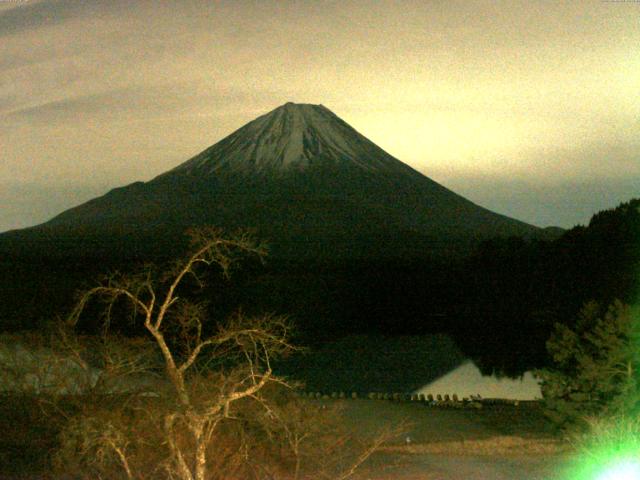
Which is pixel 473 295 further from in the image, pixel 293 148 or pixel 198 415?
pixel 293 148

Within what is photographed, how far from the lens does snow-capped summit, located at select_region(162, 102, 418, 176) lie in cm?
9981

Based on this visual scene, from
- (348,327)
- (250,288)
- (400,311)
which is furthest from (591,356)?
(250,288)

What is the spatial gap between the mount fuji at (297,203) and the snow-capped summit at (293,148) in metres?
0.11

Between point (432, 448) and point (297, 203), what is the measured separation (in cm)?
8632

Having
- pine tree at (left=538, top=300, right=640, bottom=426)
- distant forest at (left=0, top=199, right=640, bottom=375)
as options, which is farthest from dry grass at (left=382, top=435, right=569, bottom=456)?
distant forest at (left=0, top=199, right=640, bottom=375)

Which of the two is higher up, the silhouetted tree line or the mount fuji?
the mount fuji

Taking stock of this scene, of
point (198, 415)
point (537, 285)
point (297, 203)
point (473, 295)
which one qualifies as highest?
point (297, 203)

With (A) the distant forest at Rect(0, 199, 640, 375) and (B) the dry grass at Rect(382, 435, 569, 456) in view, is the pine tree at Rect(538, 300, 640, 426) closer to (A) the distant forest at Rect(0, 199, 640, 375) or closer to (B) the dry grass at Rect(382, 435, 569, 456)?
(B) the dry grass at Rect(382, 435, 569, 456)

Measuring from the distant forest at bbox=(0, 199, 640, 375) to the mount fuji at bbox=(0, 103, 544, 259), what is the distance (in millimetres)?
29251

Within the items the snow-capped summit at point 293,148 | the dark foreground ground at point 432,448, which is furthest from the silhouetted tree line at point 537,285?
the snow-capped summit at point 293,148

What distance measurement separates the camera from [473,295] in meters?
40.8

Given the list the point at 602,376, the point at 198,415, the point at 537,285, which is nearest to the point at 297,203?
the point at 537,285

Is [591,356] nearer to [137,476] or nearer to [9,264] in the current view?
[137,476]

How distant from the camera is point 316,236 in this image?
91.7 meters
